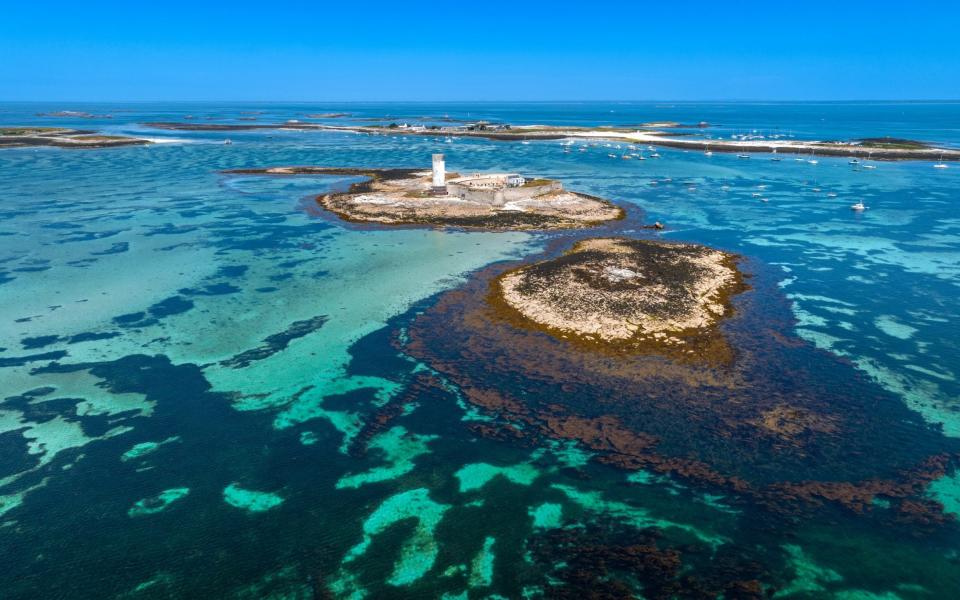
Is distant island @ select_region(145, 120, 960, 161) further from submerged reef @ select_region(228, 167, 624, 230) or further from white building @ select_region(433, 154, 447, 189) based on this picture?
white building @ select_region(433, 154, 447, 189)

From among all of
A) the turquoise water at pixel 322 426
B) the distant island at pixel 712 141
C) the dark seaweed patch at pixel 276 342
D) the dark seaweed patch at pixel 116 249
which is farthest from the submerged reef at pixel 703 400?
the distant island at pixel 712 141

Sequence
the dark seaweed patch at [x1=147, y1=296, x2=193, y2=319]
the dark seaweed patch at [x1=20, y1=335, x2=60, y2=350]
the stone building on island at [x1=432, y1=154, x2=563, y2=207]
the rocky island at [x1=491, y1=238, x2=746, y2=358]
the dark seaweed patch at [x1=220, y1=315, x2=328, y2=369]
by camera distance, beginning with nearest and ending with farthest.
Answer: the dark seaweed patch at [x1=220, y1=315, x2=328, y2=369], the dark seaweed patch at [x1=20, y1=335, x2=60, y2=350], the rocky island at [x1=491, y1=238, x2=746, y2=358], the dark seaweed patch at [x1=147, y1=296, x2=193, y2=319], the stone building on island at [x1=432, y1=154, x2=563, y2=207]

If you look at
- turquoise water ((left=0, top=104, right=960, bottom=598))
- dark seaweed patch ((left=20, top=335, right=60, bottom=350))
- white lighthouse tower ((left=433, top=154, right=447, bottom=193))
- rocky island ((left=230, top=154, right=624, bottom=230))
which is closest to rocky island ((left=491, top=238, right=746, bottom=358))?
turquoise water ((left=0, top=104, right=960, bottom=598))

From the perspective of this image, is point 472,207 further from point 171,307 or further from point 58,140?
point 58,140

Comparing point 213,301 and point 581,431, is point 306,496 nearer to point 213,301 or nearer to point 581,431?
point 581,431

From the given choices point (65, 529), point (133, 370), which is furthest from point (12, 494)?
point (133, 370)

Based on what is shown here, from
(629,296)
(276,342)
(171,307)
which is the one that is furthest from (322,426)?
(629,296)

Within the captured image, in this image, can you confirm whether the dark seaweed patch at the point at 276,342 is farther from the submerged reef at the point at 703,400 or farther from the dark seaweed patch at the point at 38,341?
the dark seaweed patch at the point at 38,341
